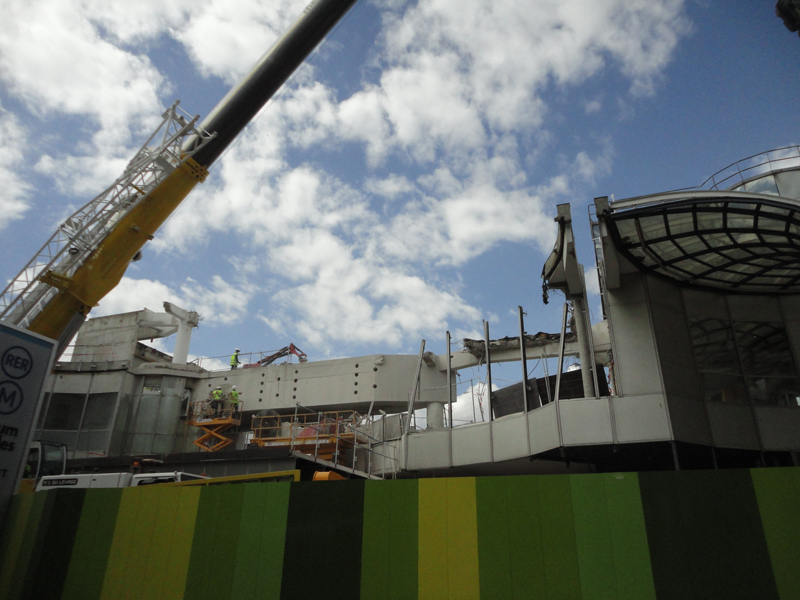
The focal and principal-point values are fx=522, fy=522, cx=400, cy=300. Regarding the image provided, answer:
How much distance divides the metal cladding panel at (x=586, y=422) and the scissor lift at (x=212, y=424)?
18396 millimetres

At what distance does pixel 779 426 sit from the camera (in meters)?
18.2

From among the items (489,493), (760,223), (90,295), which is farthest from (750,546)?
(90,295)

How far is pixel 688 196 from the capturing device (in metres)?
14.6

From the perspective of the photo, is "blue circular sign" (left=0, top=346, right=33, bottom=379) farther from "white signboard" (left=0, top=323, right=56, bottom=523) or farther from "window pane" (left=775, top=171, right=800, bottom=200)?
"window pane" (left=775, top=171, right=800, bottom=200)

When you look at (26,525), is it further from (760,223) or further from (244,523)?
(760,223)

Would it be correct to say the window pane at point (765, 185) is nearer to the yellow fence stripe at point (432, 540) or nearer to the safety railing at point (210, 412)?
the yellow fence stripe at point (432, 540)

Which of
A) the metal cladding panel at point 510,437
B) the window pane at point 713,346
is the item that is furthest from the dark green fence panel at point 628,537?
the window pane at point 713,346

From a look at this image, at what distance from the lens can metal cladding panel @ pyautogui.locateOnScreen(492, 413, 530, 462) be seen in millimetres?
19527

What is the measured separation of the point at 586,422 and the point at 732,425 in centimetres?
538

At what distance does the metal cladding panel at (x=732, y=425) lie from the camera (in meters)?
17.6

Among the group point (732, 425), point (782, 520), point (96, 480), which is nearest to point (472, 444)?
point (732, 425)

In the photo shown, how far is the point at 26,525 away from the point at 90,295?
33.2 ft

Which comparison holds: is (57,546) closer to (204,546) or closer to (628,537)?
(204,546)

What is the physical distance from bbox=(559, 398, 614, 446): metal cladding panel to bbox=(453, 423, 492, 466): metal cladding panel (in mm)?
4511
